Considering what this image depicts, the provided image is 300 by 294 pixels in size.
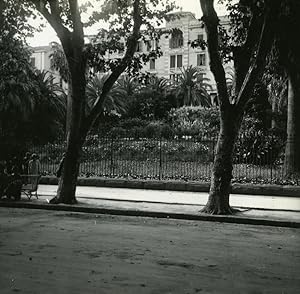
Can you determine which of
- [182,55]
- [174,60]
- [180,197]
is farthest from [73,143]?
[174,60]

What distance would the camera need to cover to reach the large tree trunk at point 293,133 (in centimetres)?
1816

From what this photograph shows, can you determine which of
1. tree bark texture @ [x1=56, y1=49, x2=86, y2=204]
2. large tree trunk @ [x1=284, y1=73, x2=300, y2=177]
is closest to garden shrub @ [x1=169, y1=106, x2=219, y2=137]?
large tree trunk @ [x1=284, y1=73, x2=300, y2=177]

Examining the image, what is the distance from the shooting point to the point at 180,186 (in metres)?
18.2

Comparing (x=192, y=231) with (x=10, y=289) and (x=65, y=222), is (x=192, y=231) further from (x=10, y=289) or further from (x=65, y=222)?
(x=10, y=289)

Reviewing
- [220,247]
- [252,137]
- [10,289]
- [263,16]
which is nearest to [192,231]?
[220,247]

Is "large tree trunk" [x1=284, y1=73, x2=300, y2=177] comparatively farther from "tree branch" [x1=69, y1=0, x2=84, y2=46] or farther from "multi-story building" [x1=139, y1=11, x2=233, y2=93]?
"multi-story building" [x1=139, y1=11, x2=233, y2=93]

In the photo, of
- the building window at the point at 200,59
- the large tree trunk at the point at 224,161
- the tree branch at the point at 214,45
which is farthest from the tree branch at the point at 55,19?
the building window at the point at 200,59

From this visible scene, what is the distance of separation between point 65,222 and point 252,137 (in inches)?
535

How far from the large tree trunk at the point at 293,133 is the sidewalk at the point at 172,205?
247 centimetres

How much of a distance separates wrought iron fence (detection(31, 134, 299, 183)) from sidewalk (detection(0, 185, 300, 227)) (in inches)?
47.8

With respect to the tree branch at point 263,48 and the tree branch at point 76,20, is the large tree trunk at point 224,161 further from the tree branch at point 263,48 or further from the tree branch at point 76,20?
the tree branch at point 76,20

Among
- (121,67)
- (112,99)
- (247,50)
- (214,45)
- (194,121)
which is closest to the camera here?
(214,45)

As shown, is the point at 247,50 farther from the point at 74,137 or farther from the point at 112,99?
the point at 112,99

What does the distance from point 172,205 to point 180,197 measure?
2328mm
